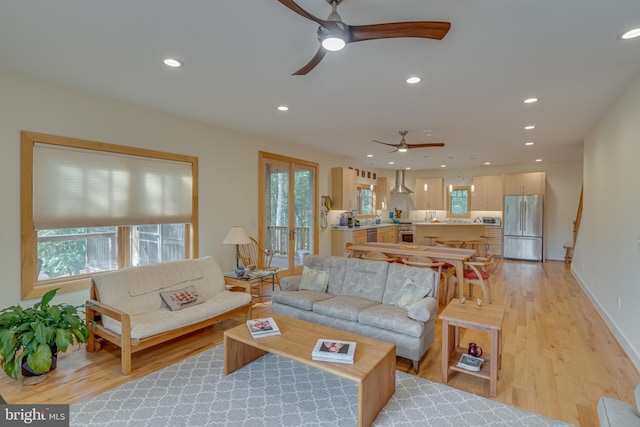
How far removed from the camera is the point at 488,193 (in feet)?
31.0

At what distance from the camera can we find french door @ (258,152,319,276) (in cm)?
604

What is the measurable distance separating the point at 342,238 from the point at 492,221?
474 cm

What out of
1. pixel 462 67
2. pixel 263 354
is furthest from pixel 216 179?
pixel 462 67

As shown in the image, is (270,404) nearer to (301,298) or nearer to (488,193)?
(301,298)

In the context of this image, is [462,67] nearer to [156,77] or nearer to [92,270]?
[156,77]

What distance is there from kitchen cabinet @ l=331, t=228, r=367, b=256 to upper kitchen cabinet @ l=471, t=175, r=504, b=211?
4.04 metres

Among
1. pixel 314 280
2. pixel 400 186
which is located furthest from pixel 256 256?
pixel 400 186

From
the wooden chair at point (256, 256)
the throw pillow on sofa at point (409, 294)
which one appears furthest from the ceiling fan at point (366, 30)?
the wooden chair at point (256, 256)

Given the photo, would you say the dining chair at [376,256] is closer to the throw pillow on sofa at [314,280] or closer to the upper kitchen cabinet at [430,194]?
the throw pillow on sofa at [314,280]

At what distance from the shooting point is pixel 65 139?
11.3ft

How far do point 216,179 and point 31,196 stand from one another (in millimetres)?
2243

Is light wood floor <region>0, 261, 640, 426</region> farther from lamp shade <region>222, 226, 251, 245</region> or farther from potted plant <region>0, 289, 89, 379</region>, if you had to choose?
lamp shade <region>222, 226, 251, 245</region>

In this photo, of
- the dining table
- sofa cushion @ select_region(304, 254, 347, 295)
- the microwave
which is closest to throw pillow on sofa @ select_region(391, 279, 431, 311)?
sofa cushion @ select_region(304, 254, 347, 295)

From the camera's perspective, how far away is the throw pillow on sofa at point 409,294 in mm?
3357
